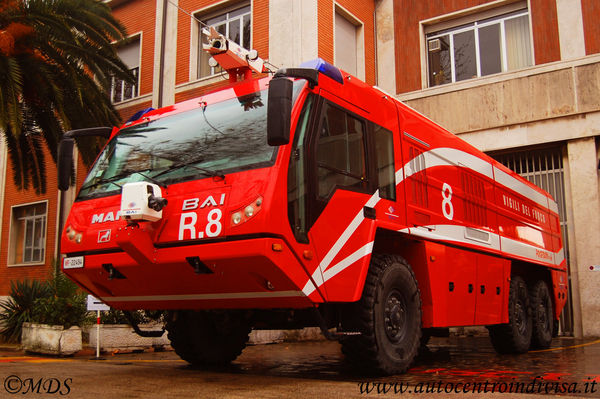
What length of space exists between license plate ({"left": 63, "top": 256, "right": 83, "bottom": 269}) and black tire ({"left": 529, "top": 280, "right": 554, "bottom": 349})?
7.87 m

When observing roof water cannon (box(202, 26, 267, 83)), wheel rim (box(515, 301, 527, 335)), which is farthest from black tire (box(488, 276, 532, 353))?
roof water cannon (box(202, 26, 267, 83))

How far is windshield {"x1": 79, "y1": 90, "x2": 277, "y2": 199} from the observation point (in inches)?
225

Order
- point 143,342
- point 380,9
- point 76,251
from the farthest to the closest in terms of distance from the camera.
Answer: point 380,9
point 143,342
point 76,251

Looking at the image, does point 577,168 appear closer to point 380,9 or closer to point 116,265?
point 380,9

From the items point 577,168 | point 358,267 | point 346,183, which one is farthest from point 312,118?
point 577,168

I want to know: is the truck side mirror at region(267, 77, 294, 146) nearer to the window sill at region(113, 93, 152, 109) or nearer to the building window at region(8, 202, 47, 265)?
the window sill at region(113, 93, 152, 109)

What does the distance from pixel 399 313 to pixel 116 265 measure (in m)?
3.03

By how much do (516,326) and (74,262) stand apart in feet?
22.9

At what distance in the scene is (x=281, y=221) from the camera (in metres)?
5.23

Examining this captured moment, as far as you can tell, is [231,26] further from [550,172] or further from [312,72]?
[312,72]

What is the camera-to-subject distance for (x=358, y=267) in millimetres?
6023

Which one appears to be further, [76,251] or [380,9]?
[380,9]

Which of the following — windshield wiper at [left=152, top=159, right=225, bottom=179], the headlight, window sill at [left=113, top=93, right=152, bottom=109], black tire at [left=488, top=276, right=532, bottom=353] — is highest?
window sill at [left=113, top=93, right=152, bottom=109]

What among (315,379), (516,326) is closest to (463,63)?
(516,326)
